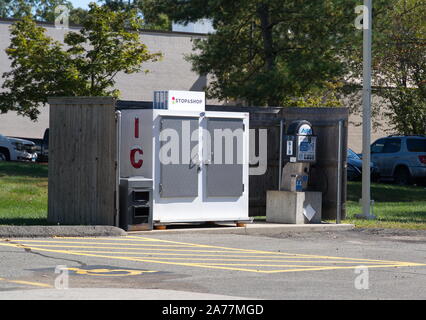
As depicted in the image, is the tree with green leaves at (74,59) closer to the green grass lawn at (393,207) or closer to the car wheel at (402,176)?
the green grass lawn at (393,207)

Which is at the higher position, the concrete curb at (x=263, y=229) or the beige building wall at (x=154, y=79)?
the beige building wall at (x=154, y=79)

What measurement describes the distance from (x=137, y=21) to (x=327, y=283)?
25187mm

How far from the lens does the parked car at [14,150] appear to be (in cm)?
3784

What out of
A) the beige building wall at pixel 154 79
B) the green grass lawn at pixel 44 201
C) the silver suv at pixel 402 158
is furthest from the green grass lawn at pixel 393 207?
the beige building wall at pixel 154 79

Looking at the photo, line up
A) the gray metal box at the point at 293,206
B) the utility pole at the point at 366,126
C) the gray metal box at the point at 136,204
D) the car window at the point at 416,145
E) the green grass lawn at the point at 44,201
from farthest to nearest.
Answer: the car window at the point at 416,145 → the utility pole at the point at 366,126 → the green grass lawn at the point at 44,201 → the gray metal box at the point at 293,206 → the gray metal box at the point at 136,204

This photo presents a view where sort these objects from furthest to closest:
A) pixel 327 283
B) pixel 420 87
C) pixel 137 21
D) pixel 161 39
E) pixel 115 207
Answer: pixel 161 39 < pixel 420 87 < pixel 137 21 < pixel 115 207 < pixel 327 283

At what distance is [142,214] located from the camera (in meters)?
16.3

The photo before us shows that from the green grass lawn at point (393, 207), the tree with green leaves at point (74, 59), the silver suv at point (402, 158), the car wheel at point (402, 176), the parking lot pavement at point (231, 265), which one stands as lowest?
the parking lot pavement at point (231, 265)

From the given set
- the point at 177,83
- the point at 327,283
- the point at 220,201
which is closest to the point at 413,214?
the point at 220,201

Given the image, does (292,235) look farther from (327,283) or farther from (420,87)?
(420,87)

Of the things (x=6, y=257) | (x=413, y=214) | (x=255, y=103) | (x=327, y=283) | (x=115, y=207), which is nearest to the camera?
(x=327, y=283)

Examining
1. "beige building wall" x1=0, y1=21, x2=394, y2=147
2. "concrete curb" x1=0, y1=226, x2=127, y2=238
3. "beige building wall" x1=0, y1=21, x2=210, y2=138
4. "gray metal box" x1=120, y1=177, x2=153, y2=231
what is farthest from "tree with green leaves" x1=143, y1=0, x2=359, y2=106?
"beige building wall" x1=0, y1=21, x2=210, y2=138

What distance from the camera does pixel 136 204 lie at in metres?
16.2

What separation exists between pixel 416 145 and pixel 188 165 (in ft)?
61.6
